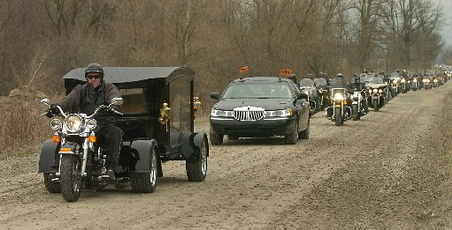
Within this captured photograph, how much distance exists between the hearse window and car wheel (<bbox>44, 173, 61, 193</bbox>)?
1.39 m

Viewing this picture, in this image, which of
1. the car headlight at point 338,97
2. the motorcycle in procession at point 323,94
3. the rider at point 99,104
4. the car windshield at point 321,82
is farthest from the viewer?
the car windshield at point 321,82

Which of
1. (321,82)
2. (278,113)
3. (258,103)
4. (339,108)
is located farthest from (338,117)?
(321,82)

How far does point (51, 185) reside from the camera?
38.8 feet

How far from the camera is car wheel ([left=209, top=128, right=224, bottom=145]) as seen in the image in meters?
21.2

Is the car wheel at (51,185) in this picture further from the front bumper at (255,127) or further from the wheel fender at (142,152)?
the front bumper at (255,127)

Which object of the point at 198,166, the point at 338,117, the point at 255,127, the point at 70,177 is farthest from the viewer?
the point at 338,117

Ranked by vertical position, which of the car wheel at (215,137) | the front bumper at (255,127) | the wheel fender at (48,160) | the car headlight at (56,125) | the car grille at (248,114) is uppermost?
the car headlight at (56,125)

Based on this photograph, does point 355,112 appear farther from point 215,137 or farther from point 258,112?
point 258,112

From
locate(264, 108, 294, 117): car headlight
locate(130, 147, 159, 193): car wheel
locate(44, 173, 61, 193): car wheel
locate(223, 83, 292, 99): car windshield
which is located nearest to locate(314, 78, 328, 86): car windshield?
locate(223, 83, 292, 99): car windshield

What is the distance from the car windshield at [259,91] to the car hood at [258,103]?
0.35 m

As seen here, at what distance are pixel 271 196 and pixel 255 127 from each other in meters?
8.92

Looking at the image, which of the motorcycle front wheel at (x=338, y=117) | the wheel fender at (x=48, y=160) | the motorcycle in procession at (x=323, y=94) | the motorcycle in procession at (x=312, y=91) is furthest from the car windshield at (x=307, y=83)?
the wheel fender at (x=48, y=160)

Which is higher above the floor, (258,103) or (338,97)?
(258,103)

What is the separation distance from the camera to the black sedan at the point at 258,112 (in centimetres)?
2075
